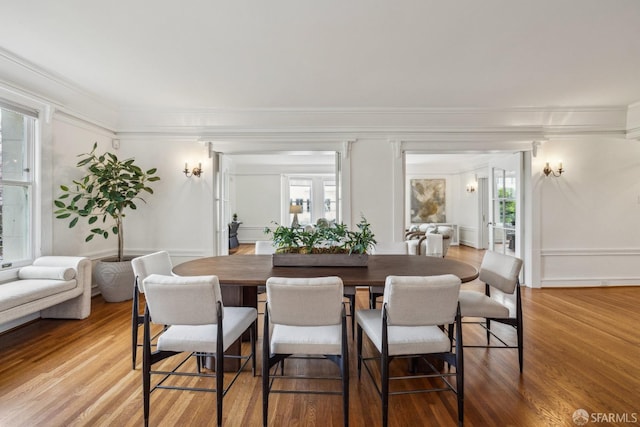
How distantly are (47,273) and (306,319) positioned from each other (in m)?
3.00

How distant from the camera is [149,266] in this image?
8.02ft

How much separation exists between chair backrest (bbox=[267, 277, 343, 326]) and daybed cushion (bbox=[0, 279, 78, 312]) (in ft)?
8.10

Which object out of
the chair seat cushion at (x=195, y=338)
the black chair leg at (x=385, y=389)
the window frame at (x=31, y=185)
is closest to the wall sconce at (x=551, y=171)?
the black chair leg at (x=385, y=389)

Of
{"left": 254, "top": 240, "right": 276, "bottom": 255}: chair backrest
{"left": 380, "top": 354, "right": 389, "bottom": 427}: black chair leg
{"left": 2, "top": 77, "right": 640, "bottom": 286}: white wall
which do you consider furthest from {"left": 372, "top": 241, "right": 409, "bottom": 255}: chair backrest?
{"left": 380, "top": 354, "right": 389, "bottom": 427}: black chair leg

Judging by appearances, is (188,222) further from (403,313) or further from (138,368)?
(403,313)

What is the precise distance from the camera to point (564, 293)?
4.34 metres

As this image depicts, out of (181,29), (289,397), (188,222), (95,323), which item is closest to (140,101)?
(188,222)

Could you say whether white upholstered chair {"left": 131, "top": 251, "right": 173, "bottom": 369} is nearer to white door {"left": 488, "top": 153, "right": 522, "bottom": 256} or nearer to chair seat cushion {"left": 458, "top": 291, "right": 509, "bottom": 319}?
chair seat cushion {"left": 458, "top": 291, "right": 509, "bottom": 319}

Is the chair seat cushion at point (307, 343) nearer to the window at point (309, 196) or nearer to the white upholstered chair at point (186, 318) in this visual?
the white upholstered chair at point (186, 318)

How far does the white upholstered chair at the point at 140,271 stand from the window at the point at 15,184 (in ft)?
6.03

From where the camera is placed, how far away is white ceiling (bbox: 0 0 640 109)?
226cm

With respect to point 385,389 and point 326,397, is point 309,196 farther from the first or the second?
point 385,389

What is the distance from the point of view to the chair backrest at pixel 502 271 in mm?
2299

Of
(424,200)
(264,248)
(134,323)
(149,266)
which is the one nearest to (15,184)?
(149,266)
